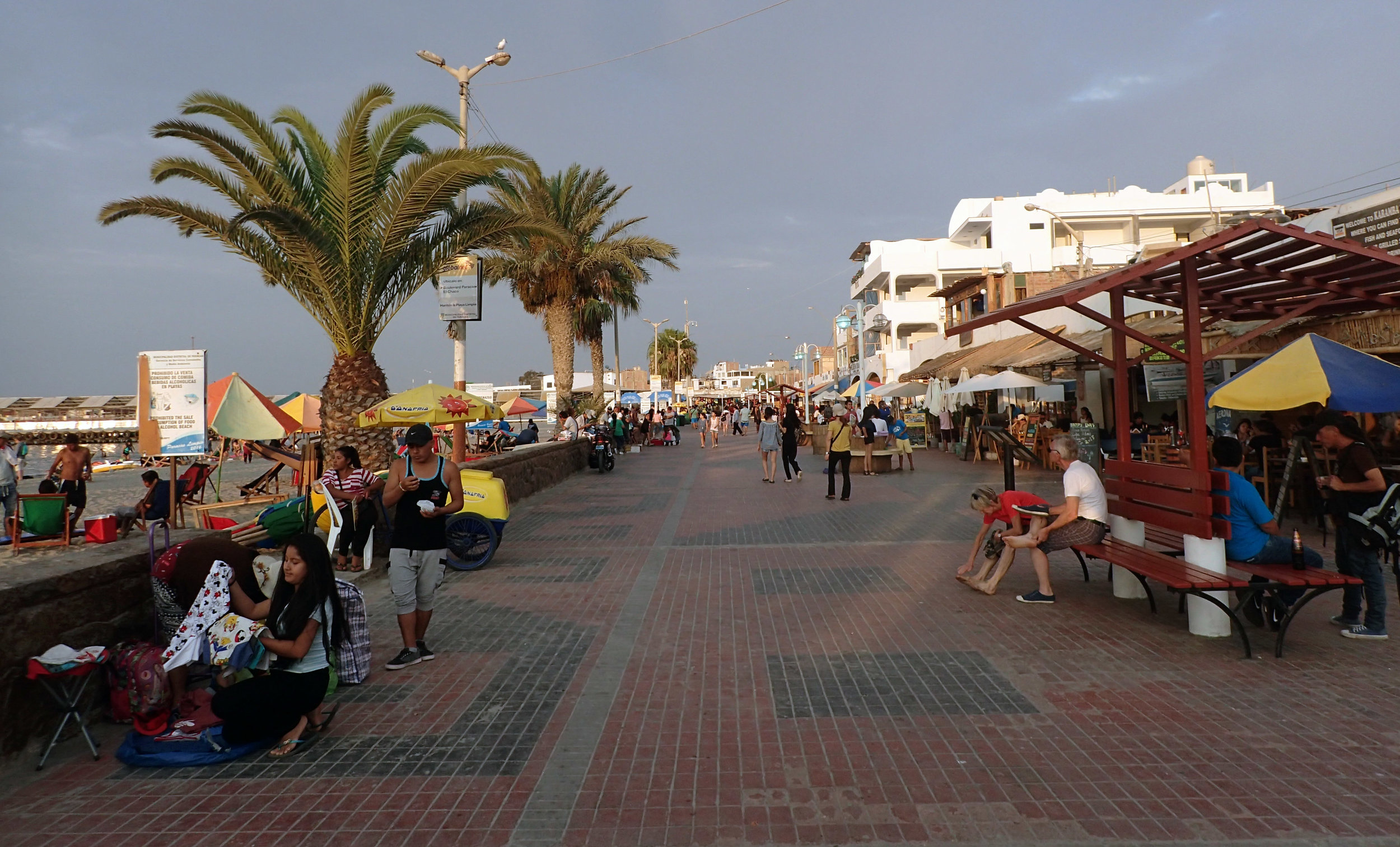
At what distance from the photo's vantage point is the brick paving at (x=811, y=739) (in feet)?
10.8

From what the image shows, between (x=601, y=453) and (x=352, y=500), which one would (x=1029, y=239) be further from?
(x=352, y=500)

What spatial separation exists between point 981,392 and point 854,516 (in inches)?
782

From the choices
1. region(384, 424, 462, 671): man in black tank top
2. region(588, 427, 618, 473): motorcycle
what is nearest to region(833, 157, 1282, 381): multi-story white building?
region(588, 427, 618, 473): motorcycle

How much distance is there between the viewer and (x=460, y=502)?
222 inches

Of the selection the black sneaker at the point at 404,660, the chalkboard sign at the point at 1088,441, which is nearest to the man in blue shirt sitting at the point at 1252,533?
the black sneaker at the point at 404,660

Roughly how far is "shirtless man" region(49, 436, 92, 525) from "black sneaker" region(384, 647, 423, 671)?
8.09 meters

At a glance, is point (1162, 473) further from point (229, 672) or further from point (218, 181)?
point (218, 181)

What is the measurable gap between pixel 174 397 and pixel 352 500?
246 cm

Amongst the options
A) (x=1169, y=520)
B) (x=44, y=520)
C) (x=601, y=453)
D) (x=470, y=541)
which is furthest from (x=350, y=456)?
(x=601, y=453)

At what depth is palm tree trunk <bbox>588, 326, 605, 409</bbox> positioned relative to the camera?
33.9m

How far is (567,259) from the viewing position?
2534cm

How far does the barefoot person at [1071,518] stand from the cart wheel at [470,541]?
5329mm

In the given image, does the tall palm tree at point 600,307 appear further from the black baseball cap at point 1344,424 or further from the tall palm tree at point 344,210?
the black baseball cap at point 1344,424

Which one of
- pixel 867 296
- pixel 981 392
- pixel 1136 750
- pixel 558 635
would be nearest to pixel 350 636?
pixel 558 635
